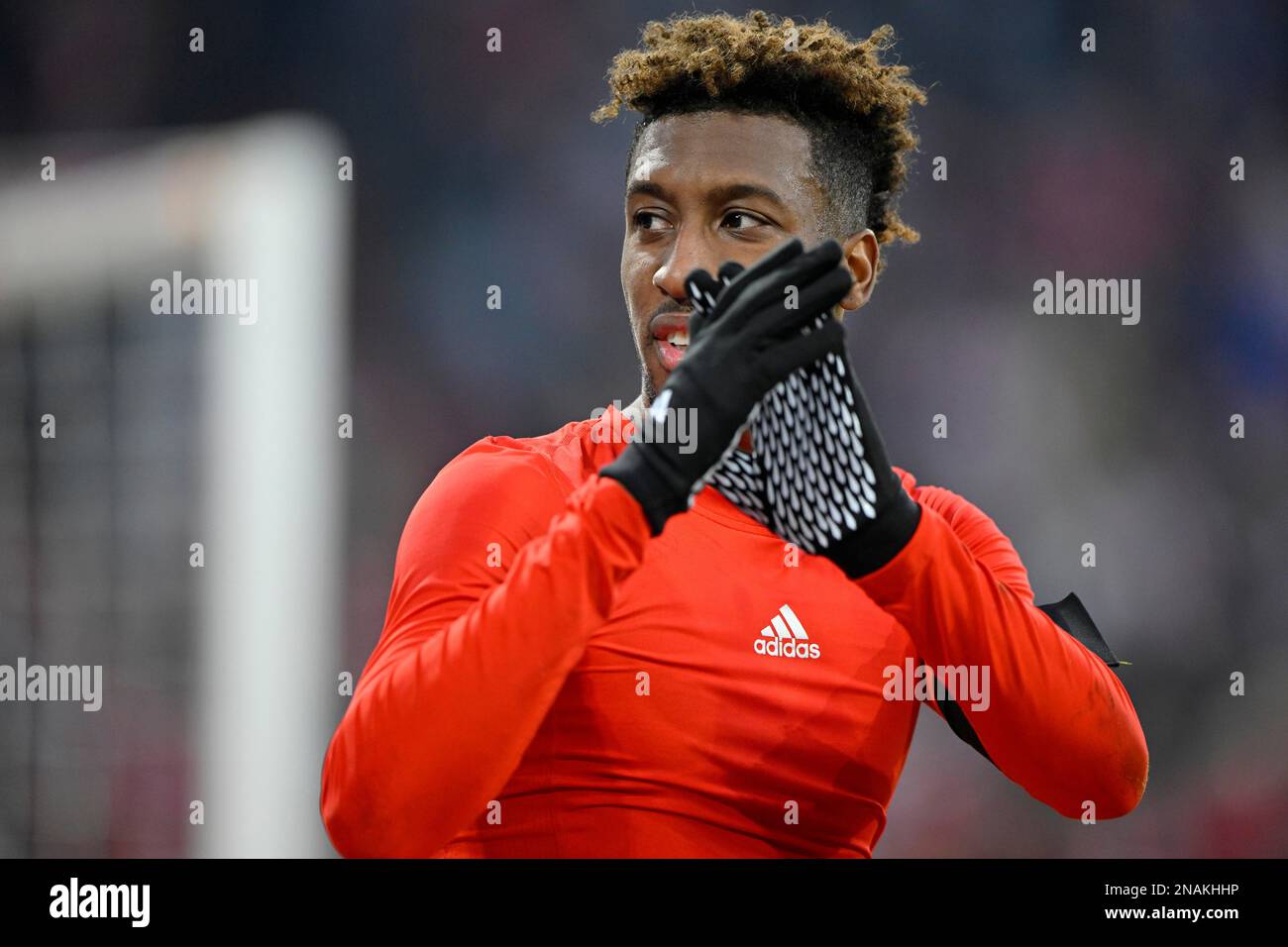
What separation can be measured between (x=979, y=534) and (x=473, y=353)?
2.39 m

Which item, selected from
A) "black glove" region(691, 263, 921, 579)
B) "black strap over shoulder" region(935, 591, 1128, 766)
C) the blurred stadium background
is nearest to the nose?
"black glove" region(691, 263, 921, 579)

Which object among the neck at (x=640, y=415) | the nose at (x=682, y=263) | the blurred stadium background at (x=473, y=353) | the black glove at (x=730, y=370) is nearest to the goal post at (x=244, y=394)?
the blurred stadium background at (x=473, y=353)

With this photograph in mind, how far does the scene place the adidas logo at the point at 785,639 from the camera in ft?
5.16

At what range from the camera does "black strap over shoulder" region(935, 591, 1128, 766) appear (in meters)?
1.64

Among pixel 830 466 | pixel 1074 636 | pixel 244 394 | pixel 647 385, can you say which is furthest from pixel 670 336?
pixel 244 394

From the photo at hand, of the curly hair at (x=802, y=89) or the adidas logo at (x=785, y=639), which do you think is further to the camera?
the curly hair at (x=802, y=89)

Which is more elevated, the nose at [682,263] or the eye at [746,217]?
the eye at [746,217]

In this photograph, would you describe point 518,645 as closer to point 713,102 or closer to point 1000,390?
point 713,102

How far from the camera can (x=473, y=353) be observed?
13.1 feet

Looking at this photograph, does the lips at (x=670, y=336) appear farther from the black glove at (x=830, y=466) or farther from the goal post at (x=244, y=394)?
the goal post at (x=244, y=394)

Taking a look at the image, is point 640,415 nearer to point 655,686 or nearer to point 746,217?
point 746,217

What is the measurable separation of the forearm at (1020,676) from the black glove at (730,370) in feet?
0.82

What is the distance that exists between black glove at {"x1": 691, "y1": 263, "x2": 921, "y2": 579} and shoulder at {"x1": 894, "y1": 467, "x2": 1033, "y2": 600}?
375 millimetres

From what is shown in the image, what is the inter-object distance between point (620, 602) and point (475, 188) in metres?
2.72
